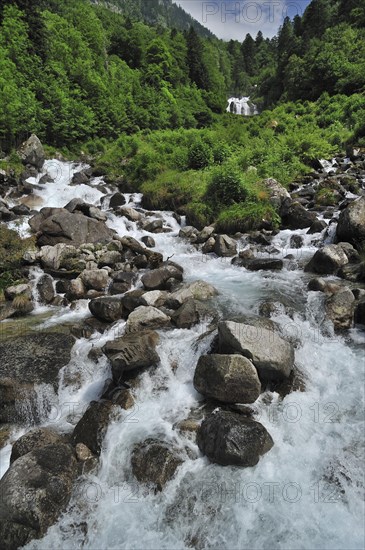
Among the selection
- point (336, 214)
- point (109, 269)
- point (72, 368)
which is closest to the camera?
point (72, 368)

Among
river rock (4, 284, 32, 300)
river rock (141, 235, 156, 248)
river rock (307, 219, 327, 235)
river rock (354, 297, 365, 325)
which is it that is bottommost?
river rock (4, 284, 32, 300)

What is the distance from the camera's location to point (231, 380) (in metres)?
6.72

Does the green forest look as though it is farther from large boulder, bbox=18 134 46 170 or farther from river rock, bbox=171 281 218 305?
river rock, bbox=171 281 218 305

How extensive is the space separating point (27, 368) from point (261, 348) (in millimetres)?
5641

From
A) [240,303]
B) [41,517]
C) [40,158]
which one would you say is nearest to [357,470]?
[41,517]

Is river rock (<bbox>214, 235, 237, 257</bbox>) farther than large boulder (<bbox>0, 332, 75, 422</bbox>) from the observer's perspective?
Yes

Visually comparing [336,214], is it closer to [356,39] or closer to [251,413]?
[251,413]

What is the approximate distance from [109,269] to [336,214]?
1133cm

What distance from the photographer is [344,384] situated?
23.6 feet

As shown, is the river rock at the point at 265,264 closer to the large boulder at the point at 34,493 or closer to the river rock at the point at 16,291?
the river rock at the point at 16,291

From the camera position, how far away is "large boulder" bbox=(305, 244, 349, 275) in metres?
12.0

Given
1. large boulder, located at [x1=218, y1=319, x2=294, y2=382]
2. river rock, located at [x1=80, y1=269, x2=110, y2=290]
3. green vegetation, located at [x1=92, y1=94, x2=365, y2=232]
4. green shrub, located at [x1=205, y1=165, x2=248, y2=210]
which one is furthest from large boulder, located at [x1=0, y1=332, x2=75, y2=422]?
green shrub, located at [x1=205, y1=165, x2=248, y2=210]

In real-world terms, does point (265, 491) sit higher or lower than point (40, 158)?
lower

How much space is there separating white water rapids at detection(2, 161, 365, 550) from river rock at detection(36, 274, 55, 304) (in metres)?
3.79
